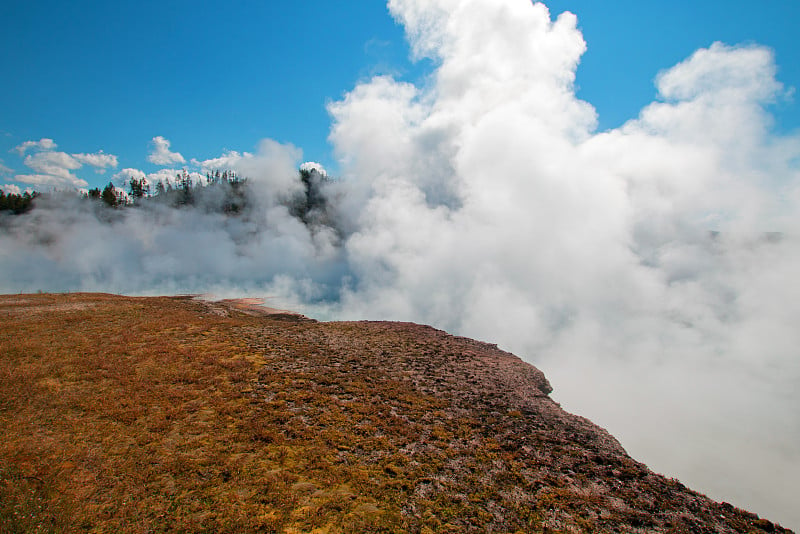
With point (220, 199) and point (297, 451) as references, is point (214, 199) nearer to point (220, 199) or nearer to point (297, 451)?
point (220, 199)

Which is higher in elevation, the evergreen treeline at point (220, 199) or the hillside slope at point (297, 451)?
the evergreen treeline at point (220, 199)

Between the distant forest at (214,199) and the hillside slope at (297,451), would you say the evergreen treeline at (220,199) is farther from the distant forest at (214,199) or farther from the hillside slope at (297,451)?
the hillside slope at (297,451)

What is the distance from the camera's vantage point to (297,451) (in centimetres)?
1202

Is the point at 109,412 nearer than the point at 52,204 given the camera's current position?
Yes

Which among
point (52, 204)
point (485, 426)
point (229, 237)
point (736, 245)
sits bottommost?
point (485, 426)

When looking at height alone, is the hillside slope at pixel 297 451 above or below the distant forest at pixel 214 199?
below

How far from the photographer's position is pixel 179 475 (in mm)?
10312

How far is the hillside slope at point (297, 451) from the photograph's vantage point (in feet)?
30.0

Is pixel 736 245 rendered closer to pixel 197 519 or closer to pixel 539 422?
pixel 539 422

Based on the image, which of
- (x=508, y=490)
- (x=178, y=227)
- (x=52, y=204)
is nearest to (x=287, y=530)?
(x=508, y=490)

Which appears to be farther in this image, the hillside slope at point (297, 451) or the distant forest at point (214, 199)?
the distant forest at point (214, 199)

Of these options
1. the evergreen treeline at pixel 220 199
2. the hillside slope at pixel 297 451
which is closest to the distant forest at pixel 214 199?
the evergreen treeline at pixel 220 199

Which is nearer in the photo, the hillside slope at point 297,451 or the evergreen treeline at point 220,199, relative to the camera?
the hillside slope at point 297,451

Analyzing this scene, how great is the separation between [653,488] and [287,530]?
11248 millimetres
